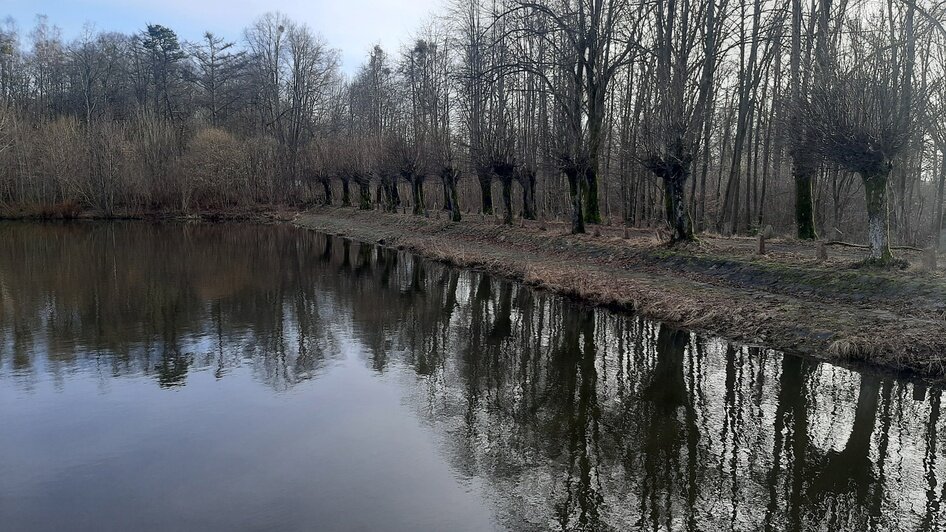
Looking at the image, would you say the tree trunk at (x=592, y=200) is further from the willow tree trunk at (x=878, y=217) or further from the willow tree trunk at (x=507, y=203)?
the willow tree trunk at (x=878, y=217)

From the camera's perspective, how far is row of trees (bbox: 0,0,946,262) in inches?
582

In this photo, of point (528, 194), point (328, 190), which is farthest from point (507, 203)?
point (328, 190)

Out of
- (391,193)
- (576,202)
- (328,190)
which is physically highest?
(328,190)

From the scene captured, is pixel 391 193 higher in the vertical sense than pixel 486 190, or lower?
higher

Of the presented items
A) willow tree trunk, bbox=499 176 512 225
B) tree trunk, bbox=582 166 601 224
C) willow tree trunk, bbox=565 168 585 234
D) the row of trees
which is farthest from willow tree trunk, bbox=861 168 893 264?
willow tree trunk, bbox=499 176 512 225

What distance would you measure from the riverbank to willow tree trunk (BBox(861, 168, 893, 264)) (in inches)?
19.6

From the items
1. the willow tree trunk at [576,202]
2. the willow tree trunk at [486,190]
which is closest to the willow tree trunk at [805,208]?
the willow tree trunk at [576,202]

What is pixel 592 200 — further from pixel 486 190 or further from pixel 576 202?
pixel 486 190

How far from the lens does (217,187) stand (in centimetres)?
4897

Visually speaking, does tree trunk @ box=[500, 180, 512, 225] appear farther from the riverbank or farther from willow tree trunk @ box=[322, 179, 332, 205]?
willow tree trunk @ box=[322, 179, 332, 205]

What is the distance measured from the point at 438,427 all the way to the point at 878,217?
11.1 meters

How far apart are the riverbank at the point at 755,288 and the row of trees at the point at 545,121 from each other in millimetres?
1363

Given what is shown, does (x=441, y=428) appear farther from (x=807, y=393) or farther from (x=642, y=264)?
(x=642, y=264)

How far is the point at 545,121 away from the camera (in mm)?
27672
